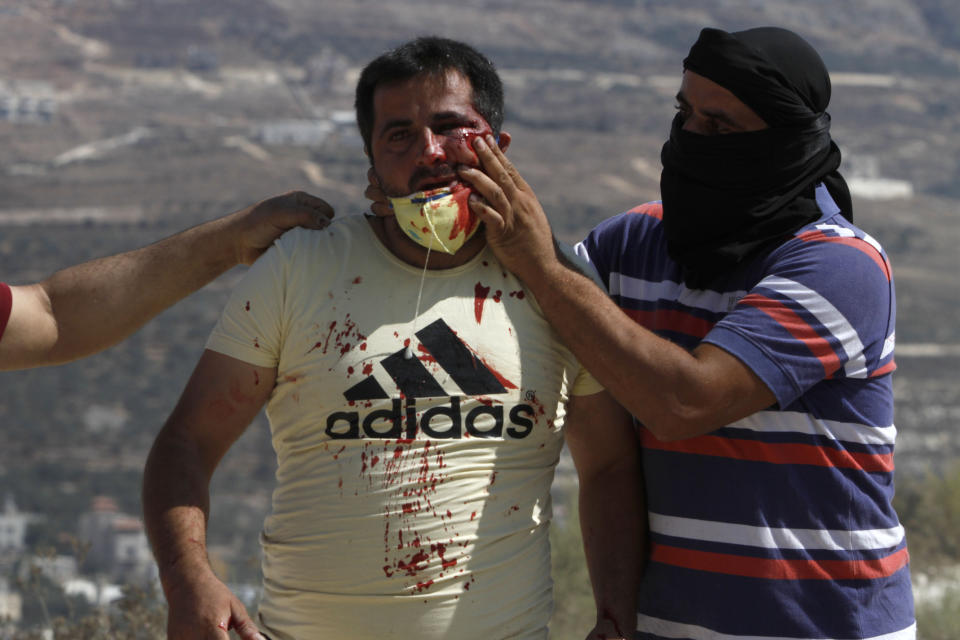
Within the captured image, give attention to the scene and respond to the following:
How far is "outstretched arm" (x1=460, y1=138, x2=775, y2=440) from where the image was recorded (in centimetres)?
269

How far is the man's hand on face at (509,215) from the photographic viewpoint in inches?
109

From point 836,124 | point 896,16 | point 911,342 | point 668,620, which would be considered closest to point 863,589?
point 668,620

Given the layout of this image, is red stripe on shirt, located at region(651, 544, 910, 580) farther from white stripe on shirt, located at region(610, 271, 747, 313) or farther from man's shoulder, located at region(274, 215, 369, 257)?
man's shoulder, located at region(274, 215, 369, 257)

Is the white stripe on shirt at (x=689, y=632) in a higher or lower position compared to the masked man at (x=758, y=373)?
lower

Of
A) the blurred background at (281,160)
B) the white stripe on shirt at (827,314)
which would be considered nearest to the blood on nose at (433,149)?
the white stripe on shirt at (827,314)

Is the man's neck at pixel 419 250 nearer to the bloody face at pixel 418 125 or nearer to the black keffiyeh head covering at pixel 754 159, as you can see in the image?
the bloody face at pixel 418 125

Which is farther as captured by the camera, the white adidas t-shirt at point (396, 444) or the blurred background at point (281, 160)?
the blurred background at point (281, 160)

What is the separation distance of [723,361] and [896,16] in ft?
397

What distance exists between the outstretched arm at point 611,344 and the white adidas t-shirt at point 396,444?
129mm

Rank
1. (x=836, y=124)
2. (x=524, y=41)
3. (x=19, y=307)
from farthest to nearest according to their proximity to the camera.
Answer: (x=524, y=41) < (x=836, y=124) < (x=19, y=307)

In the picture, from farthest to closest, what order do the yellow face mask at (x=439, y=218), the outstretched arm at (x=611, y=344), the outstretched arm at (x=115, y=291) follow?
the outstretched arm at (x=115, y=291)
the yellow face mask at (x=439, y=218)
the outstretched arm at (x=611, y=344)

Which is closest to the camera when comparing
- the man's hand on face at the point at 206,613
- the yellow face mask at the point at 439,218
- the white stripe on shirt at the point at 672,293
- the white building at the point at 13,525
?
the man's hand on face at the point at 206,613

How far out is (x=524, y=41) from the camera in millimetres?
104750

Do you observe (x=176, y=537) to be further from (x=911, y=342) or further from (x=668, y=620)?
(x=911, y=342)
